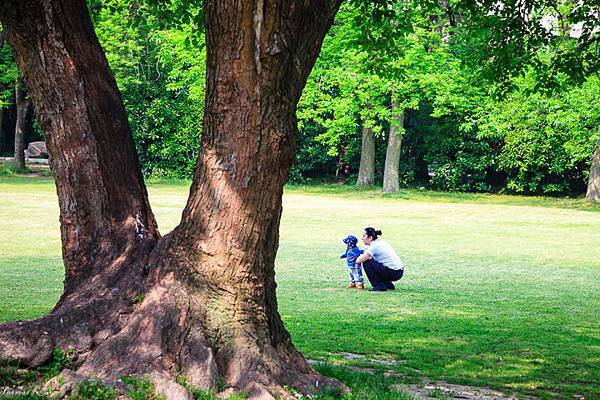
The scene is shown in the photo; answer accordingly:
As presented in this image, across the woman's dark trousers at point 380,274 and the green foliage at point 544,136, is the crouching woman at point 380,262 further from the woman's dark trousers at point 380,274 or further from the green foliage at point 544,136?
the green foliage at point 544,136

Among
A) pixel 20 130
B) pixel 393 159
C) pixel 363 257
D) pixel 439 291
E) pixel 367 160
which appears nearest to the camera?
pixel 363 257

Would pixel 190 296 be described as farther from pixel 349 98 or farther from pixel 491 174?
pixel 491 174

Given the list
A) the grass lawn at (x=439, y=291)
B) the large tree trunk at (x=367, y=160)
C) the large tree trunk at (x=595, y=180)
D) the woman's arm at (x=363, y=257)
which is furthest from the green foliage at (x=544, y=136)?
the woman's arm at (x=363, y=257)

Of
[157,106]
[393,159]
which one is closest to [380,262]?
[393,159]

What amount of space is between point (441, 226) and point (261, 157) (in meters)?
23.7

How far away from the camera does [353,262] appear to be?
16688 mm

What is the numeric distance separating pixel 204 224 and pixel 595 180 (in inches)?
1471

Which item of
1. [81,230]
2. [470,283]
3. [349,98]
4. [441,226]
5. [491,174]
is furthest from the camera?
[491,174]

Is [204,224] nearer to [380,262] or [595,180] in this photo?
[380,262]

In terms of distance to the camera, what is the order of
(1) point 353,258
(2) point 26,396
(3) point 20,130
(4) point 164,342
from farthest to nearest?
(3) point 20,130 → (1) point 353,258 → (4) point 164,342 → (2) point 26,396

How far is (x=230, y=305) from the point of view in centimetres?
716

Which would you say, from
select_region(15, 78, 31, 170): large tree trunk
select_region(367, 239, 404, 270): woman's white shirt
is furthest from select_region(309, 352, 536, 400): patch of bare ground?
select_region(15, 78, 31, 170): large tree trunk

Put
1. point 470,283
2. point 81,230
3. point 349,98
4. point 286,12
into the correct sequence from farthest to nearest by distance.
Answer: point 349,98 → point 470,283 → point 81,230 → point 286,12

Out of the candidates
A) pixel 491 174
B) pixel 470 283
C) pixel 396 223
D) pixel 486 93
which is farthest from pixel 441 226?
pixel 491 174
